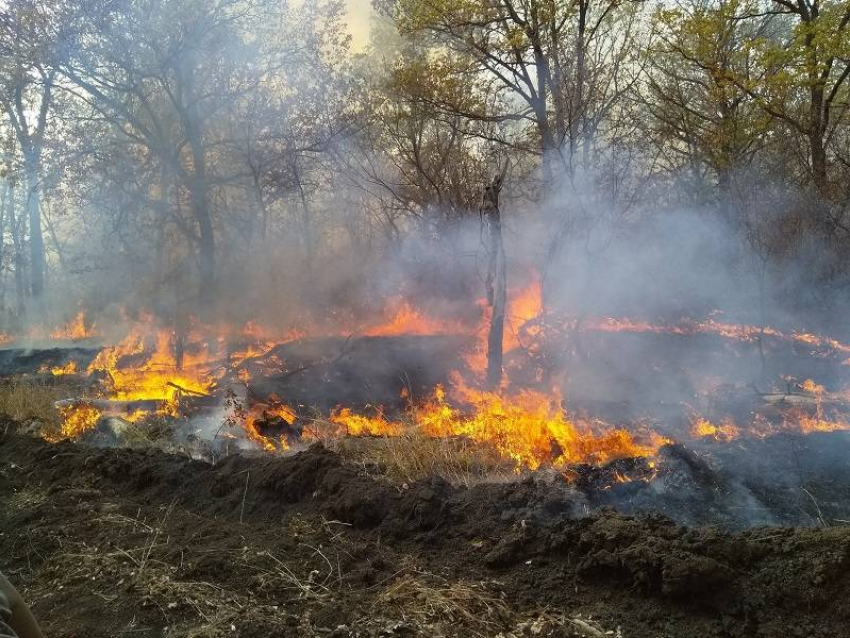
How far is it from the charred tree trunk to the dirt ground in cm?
441

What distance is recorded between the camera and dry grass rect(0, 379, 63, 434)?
7.73 metres

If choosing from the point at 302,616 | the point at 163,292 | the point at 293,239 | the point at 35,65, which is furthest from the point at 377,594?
the point at 293,239

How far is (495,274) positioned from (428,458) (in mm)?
4153

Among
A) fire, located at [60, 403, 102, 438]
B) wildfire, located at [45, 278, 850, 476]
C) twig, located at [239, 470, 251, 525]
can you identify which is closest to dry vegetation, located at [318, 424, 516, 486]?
wildfire, located at [45, 278, 850, 476]

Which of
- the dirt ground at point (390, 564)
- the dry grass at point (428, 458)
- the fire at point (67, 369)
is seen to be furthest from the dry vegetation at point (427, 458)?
the fire at point (67, 369)

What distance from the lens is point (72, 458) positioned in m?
5.71

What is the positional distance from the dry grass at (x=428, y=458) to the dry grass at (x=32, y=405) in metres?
4.18

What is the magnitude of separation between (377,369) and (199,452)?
13.5 ft

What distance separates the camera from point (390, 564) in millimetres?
3482

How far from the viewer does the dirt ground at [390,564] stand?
2.78m

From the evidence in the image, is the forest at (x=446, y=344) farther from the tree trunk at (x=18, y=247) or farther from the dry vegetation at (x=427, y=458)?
the tree trunk at (x=18, y=247)

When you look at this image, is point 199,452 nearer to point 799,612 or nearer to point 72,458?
point 72,458

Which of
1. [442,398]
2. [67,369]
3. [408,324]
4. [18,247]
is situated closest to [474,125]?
[408,324]

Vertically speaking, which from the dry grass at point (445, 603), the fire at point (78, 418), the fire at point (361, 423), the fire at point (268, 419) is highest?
the fire at point (78, 418)
